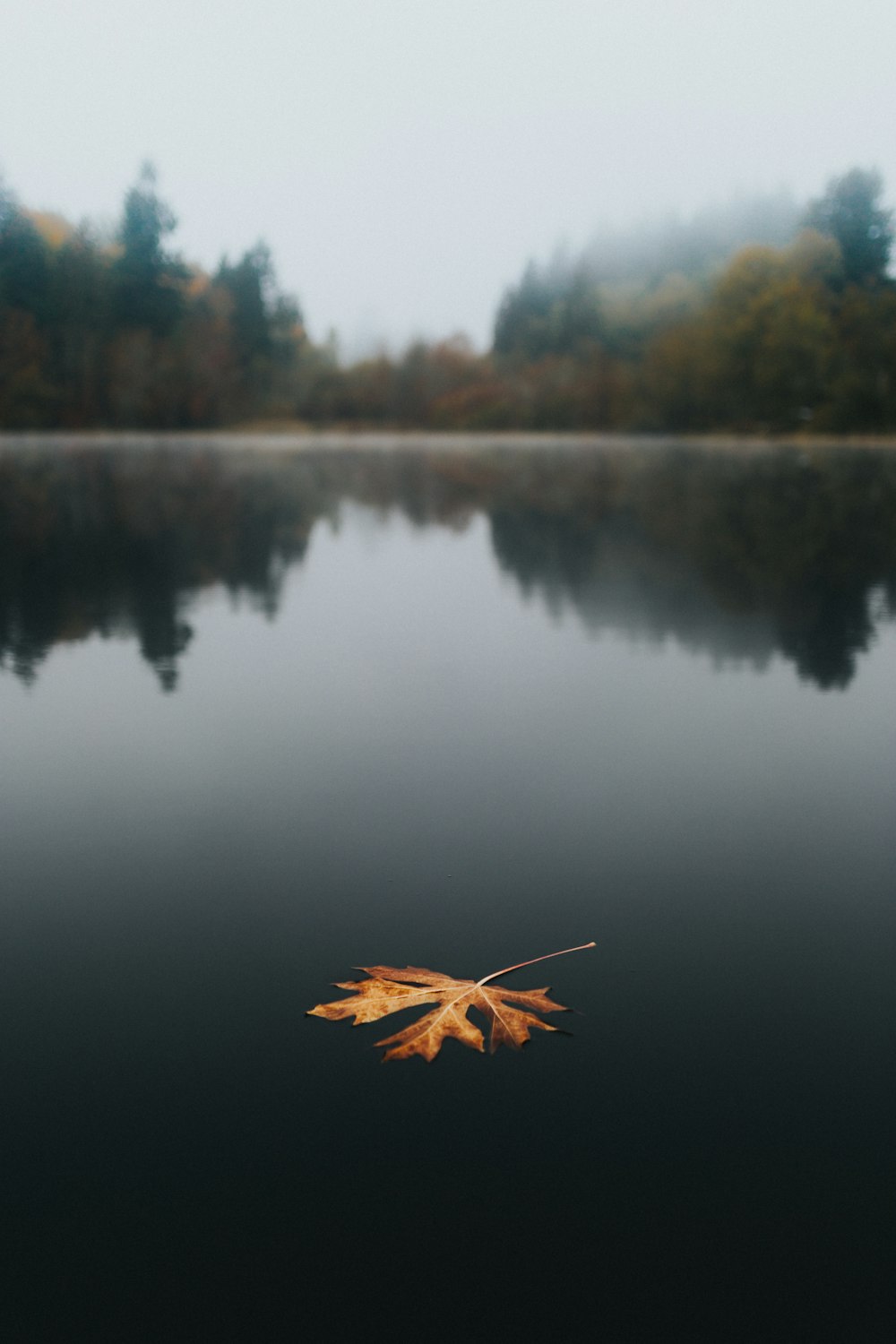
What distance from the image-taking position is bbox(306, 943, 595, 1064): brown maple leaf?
3100mm

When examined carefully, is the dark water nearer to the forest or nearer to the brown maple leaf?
the brown maple leaf

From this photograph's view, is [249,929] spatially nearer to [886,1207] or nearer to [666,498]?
[886,1207]

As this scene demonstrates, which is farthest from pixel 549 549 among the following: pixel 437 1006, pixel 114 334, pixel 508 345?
pixel 508 345

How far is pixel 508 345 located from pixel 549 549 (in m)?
125

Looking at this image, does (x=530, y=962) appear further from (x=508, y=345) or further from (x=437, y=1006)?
(x=508, y=345)

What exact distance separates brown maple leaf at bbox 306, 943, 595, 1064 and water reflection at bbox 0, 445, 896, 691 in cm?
408

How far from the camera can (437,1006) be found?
3242 mm

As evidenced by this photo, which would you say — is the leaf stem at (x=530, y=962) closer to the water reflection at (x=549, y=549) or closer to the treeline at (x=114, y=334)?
the water reflection at (x=549, y=549)

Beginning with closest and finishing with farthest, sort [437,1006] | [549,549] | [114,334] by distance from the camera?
1. [437,1006]
2. [549,549]
3. [114,334]

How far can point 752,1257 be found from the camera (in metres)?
2.34

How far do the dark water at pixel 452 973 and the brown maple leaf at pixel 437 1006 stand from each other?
7cm

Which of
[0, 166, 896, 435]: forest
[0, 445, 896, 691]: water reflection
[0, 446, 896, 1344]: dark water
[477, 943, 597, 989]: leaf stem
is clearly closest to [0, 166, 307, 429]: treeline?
[0, 166, 896, 435]: forest

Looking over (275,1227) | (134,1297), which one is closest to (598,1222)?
(275,1227)

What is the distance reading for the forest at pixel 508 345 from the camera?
71.9 meters
